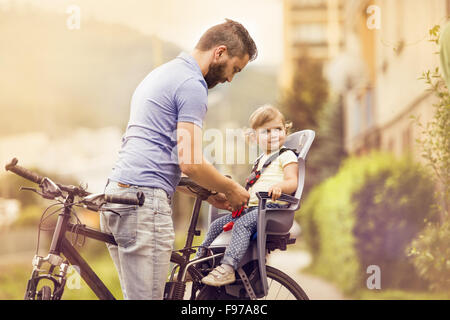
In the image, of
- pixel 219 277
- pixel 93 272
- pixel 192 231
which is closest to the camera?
pixel 93 272

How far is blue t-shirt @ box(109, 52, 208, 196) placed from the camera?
2.78 metres

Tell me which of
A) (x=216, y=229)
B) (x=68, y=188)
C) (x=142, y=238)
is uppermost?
(x=68, y=188)

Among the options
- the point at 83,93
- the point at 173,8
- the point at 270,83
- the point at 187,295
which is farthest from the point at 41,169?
the point at 270,83

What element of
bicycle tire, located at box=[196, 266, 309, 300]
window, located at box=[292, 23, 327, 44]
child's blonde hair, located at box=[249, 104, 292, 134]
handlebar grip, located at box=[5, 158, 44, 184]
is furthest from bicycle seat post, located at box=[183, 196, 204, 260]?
window, located at box=[292, 23, 327, 44]

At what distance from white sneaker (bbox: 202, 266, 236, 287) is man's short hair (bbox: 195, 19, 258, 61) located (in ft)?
3.46

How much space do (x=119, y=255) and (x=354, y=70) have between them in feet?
41.8

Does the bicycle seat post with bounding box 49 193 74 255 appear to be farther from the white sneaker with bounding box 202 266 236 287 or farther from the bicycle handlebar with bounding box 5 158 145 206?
the white sneaker with bounding box 202 266 236 287

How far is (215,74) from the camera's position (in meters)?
3.01

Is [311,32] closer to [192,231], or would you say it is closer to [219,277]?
[192,231]

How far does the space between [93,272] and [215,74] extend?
1088mm

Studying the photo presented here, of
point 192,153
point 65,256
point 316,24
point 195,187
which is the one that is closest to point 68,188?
point 65,256

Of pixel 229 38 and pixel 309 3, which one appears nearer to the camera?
pixel 229 38

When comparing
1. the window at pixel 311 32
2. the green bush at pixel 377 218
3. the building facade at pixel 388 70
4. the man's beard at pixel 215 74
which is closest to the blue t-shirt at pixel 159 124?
the man's beard at pixel 215 74
